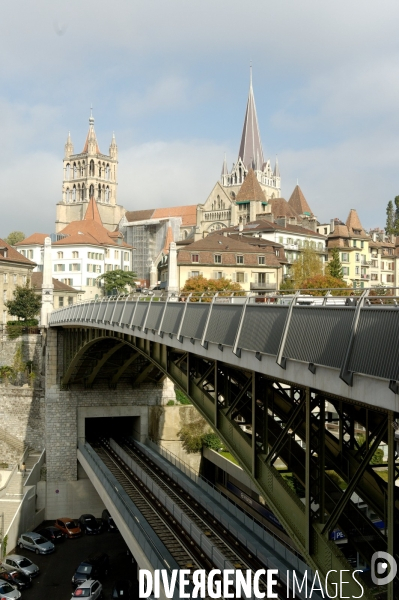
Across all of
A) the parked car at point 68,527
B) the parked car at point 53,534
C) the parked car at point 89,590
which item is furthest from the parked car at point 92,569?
the parked car at point 68,527

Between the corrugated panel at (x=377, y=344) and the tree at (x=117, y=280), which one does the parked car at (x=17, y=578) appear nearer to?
the corrugated panel at (x=377, y=344)

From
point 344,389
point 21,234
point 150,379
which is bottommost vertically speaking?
point 150,379

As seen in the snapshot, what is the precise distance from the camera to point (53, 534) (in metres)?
44.6

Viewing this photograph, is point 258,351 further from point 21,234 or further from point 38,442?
point 21,234

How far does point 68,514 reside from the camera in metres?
49.1

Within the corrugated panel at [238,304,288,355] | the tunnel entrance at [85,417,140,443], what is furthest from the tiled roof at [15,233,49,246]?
the corrugated panel at [238,304,288,355]

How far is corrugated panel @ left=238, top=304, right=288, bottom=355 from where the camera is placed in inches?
549

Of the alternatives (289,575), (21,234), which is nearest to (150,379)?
(289,575)

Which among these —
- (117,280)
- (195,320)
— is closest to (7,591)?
(195,320)

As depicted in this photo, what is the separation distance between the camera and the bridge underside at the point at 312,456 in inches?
459

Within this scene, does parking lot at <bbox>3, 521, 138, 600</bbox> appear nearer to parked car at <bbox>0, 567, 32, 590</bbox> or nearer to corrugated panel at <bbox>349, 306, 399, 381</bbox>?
parked car at <bbox>0, 567, 32, 590</bbox>

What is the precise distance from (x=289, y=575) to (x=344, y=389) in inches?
568

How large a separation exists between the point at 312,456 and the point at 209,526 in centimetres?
1748

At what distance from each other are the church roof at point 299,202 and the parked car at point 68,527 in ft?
351
